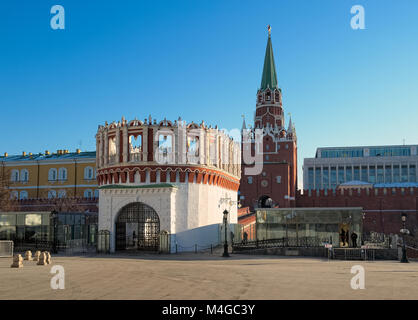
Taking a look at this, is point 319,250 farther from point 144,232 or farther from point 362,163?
point 362,163

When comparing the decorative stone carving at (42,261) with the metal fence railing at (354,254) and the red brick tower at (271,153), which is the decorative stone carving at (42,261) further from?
the red brick tower at (271,153)

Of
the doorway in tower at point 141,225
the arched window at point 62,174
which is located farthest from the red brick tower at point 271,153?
the doorway in tower at point 141,225

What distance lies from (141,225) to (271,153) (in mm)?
50184

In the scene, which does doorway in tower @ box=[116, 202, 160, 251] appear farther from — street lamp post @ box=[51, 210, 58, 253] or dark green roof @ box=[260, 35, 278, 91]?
dark green roof @ box=[260, 35, 278, 91]

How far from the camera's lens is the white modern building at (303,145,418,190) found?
121000 mm

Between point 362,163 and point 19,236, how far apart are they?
108002mm

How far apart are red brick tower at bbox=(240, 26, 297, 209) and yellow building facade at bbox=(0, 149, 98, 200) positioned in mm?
27771

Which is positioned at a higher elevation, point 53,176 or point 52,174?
point 52,174

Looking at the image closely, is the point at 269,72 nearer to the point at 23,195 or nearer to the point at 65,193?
the point at 65,193

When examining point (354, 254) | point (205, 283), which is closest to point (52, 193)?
point (354, 254)

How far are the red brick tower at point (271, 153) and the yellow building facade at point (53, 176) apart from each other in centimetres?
2777

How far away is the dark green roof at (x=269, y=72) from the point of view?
273ft

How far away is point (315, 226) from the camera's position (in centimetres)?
3219
